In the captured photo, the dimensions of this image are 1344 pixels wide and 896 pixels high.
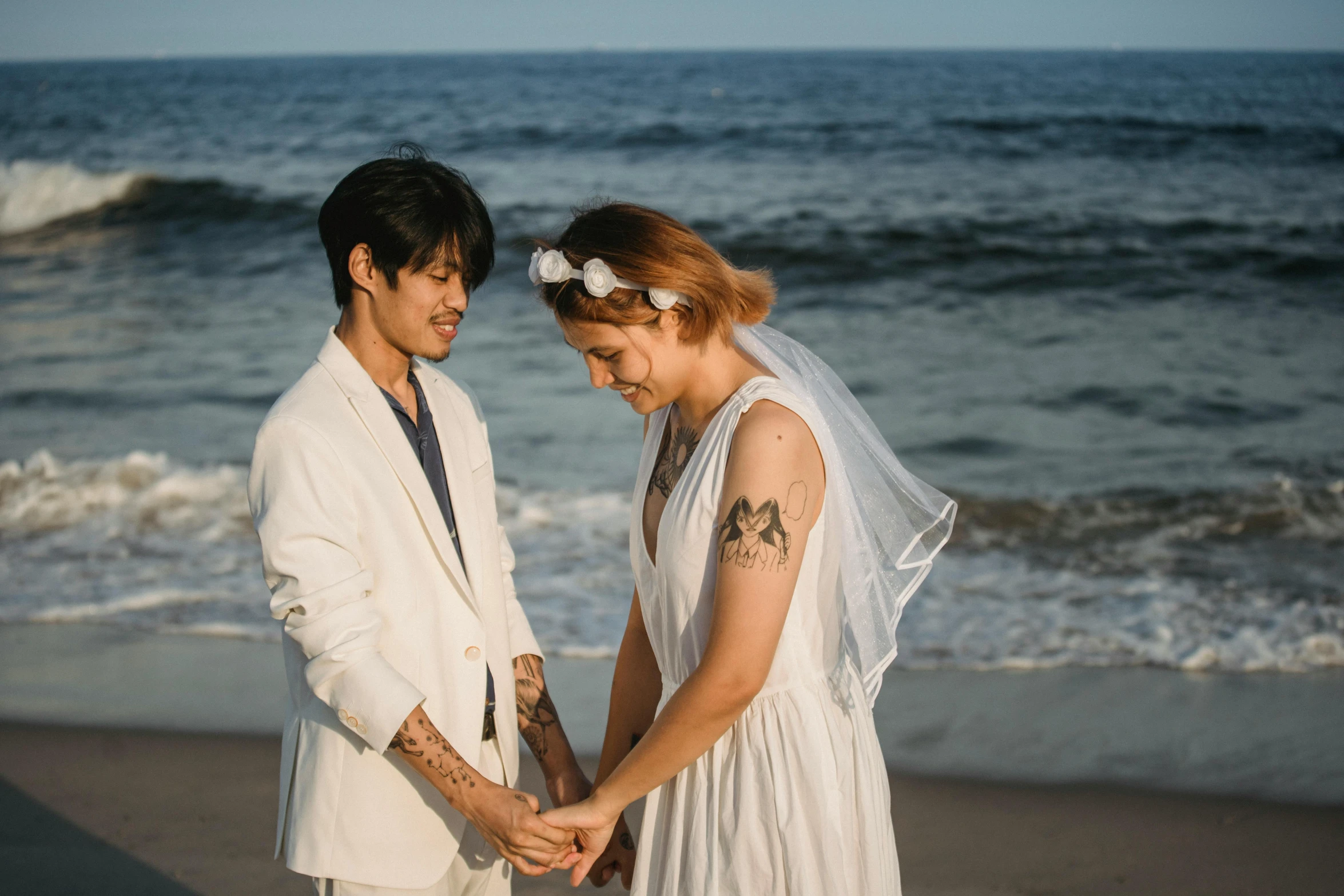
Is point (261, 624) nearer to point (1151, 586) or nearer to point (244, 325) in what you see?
point (1151, 586)

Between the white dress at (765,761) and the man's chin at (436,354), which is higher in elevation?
the man's chin at (436,354)

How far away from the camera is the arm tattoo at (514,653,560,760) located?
92.3 inches

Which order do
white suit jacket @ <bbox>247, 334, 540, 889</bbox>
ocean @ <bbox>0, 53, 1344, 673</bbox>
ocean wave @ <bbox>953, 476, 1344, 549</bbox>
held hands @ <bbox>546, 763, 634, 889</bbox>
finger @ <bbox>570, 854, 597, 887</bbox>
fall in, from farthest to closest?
ocean wave @ <bbox>953, 476, 1344, 549</bbox>, ocean @ <bbox>0, 53, 1344, 673</bbox>, held hands @ <bbox>546, 763, 634, 889</bbox>, finger @ <bbox>570, 854, 597, 887</bbox>, white suit jacket @ <bbox>247, 334, 540, 889</bbox>

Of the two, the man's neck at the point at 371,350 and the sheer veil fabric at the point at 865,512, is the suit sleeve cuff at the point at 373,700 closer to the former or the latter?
the man's neck at the point at 371,350

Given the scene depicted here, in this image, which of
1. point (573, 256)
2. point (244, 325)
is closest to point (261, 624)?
point (573, 256)

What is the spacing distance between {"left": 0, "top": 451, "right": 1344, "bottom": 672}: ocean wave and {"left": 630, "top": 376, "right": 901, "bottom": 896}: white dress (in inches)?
108

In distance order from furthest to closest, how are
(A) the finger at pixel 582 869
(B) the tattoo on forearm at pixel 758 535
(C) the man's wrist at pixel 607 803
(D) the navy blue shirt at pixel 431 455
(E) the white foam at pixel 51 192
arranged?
(E) the white foam at pixel 51 192 → (D) the navy blue shirt at pixel 431 455 → (A) the finger at pixel 582 869 → (C) the man's wrist at pixel 607 803 → (B) the tattoo on forearm at pixel 758 535

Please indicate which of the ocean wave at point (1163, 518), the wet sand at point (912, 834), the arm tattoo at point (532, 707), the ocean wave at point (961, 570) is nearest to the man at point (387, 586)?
the arm tattoo at point (532, 707)

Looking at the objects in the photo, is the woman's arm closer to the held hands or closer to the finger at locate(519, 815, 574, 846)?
the finger at locate(519, 815, 574, 846)

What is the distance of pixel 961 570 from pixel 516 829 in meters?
4.18

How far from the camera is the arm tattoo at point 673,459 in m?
1.99

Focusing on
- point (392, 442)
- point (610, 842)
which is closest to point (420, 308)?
point (392, 442)

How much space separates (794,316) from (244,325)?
6216mm

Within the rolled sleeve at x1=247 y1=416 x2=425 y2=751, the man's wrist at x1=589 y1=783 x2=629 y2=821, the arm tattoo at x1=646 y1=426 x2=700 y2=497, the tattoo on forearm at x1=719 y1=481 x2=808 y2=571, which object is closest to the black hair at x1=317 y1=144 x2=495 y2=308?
the rolled sleeve at x1=247 y1=416 x2=425 y2=751
